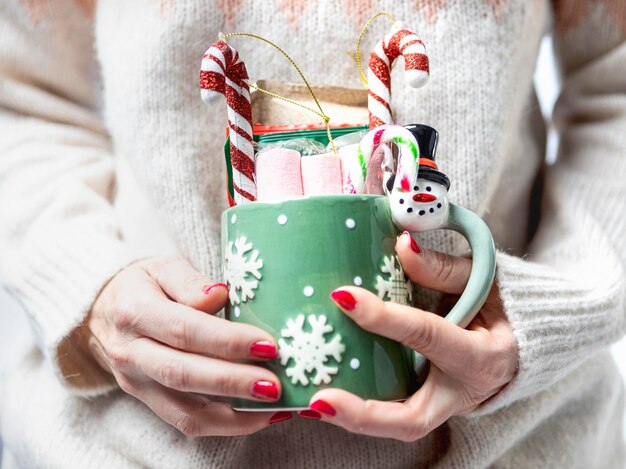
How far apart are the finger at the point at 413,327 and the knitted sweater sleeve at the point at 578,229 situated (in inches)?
2.9

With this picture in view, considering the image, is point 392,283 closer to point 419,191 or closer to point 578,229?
point 419,191

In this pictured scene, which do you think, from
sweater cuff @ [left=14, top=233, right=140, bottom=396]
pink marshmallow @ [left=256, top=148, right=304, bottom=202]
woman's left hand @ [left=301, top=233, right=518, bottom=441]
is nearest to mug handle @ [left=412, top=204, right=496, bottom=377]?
woman's left hand @ [left=301, top=233, right=518, bottom=441]

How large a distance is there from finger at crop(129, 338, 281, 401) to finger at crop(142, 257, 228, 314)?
41 millimetres

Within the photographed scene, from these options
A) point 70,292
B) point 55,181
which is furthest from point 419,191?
point 55,181

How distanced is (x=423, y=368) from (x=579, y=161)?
0.40m

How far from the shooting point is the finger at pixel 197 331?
416mm

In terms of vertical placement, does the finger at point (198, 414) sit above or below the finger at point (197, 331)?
below

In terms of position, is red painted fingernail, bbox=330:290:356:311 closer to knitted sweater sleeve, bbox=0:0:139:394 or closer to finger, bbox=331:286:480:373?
finger, bbox=331:286:480:373

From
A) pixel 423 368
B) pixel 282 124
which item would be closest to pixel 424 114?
pixel 282 124

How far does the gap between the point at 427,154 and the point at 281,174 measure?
0.36 ft

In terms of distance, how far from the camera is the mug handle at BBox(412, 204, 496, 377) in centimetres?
44

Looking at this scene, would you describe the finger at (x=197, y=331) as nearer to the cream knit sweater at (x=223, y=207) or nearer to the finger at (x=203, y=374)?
the finger at (x=203, y=374)

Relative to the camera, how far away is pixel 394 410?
42 centimetres

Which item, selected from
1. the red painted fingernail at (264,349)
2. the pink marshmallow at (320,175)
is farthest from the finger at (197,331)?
the pink marshmallow at (320,175)
